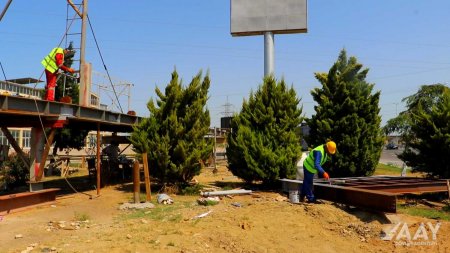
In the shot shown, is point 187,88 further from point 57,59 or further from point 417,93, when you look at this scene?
point 417,93

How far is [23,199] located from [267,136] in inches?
333

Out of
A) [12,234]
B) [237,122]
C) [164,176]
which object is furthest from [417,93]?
[12,234]

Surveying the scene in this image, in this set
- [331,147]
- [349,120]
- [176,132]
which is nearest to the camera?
[331,147]

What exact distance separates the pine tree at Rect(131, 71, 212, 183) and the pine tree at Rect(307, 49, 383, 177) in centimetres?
468

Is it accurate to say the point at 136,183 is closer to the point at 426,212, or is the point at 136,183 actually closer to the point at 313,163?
the point at 313,163

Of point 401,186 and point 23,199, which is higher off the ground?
point 401,186

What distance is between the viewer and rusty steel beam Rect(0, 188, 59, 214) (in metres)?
11.1

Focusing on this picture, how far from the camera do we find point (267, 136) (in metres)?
15.9

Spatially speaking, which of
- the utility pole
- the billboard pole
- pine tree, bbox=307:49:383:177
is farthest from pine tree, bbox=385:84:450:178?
the utility pole

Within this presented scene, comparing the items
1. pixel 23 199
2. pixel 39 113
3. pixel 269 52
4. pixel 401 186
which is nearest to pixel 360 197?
pixel 401 186

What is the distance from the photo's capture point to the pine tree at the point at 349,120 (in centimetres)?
1648

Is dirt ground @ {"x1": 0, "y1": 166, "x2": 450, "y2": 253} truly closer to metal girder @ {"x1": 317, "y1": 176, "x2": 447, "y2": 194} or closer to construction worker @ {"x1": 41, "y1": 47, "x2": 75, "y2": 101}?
metal girder @ {"x1": 317, "y1": 176, "x2": 447, "y2": 194}

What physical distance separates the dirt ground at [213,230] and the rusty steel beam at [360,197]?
0.71 feet

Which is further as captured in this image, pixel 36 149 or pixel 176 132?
pixel 176 132
